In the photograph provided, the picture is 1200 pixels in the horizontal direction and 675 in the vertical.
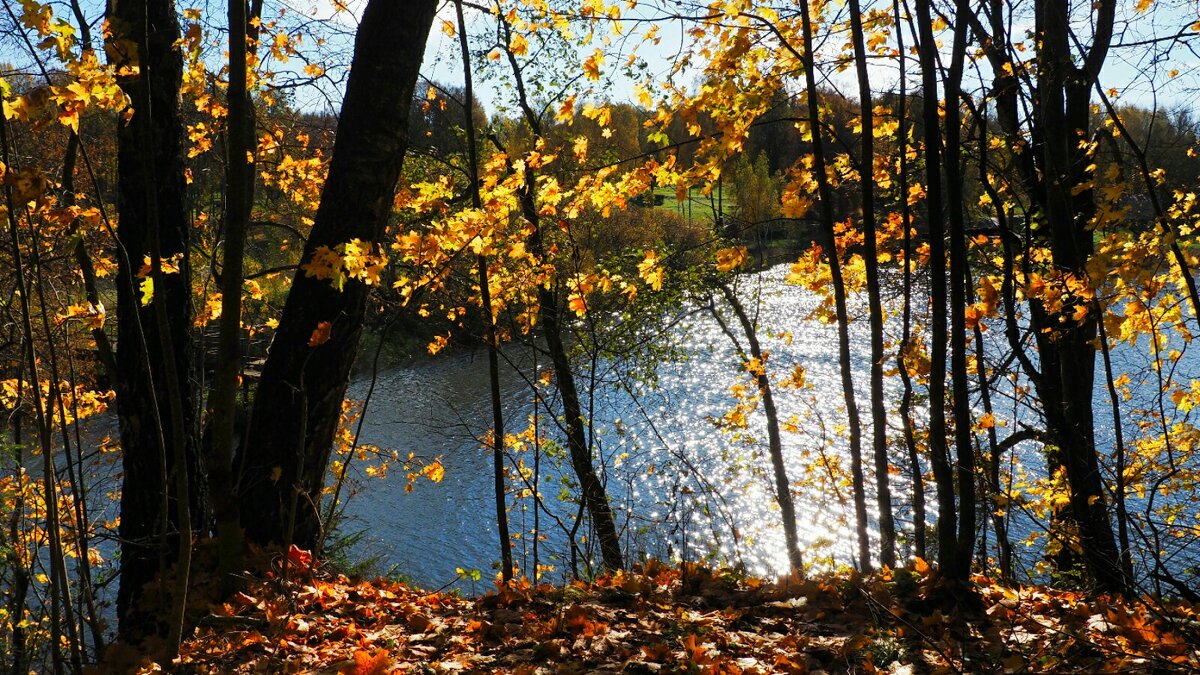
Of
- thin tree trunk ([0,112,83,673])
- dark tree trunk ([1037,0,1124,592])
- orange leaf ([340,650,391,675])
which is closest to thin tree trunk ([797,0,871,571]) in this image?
dark tree trunk ([1037,0,1124,592])

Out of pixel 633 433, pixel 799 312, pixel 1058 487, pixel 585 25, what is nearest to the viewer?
pixel 585 25

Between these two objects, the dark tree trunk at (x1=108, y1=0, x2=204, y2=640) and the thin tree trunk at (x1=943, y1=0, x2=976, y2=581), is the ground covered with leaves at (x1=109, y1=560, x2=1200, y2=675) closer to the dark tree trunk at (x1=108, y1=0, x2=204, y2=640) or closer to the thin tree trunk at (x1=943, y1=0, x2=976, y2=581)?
the thin tree trunk at (x1=943, y1=0, x2=976, y2=581)

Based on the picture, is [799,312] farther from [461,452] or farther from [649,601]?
[649,601]

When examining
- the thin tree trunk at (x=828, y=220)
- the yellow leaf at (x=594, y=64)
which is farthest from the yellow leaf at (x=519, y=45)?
the thin tree trunk at (x=828, y=220)

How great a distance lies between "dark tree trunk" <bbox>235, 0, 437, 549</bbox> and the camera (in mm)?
4082

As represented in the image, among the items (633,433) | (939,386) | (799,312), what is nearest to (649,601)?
(939,386)

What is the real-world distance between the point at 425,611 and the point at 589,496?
3.21m

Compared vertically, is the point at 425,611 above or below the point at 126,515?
below

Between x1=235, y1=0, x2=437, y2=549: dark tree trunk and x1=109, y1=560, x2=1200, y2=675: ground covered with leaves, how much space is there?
0.50m

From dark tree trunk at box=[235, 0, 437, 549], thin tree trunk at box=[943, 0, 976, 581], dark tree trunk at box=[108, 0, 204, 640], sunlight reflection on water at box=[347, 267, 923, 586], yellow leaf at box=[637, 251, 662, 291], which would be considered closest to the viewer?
thin tree trunk at box=[943, 0, 976, 581]

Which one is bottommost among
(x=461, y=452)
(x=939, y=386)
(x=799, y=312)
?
(x=461, y=452)

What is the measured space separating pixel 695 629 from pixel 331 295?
8.03 feet

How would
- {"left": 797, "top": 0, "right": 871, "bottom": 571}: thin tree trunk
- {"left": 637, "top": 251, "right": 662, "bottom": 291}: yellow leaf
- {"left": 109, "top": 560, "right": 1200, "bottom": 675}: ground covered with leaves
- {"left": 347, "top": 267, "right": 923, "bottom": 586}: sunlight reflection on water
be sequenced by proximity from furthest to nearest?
{"left": 347, "top": 267, "right": 923, "bottom": 586}: sunlight reflection on water, {"left": 637, "top": 251, "right": 662, "bottom": 291}: yellow leaf, {"left": 797, "top": 0, "right": 871, "bottom": 571}: thin tree trunk, {"left": 109, "top": 560, "right": 1200, "bottom": 675}: ground covered with leaves

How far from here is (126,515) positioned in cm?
441
